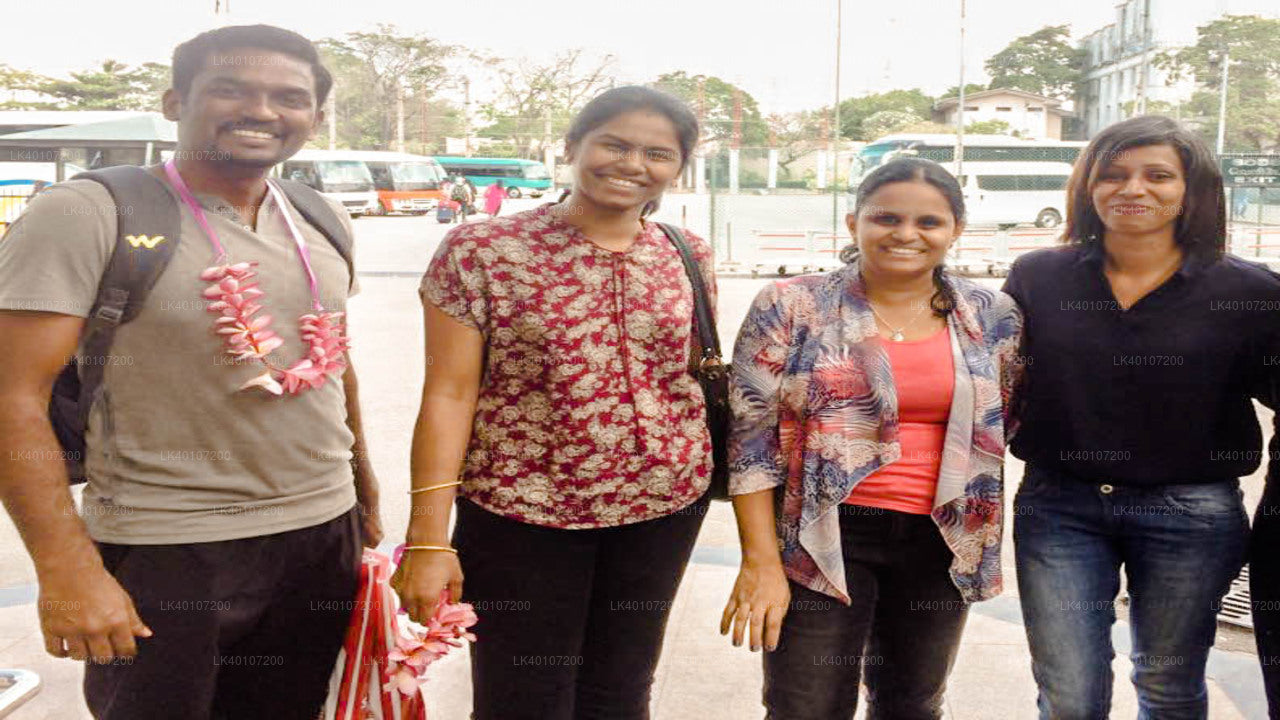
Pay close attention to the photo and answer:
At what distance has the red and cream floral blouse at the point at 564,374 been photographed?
192 centimetres

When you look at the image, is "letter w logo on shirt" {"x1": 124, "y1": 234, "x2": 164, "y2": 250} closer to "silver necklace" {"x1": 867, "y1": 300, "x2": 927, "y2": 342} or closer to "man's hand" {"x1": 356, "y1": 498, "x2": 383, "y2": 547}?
"man's hand" {"x1": 356, "y1": 498, "x2": 383, "y2": 547}

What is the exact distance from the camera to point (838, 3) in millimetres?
24125

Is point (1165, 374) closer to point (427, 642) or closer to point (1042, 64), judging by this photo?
point (427, 642)

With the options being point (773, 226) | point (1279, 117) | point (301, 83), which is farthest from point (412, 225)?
point (1279, 117)

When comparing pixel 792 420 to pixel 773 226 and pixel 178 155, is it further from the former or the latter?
pixel 773 226

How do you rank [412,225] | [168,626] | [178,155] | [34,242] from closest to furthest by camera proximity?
1. [34,242]
2. [168,626]
3. [178,155]
4. [412,225]

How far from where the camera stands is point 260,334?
1761mm

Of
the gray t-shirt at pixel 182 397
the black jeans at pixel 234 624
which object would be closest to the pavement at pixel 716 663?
the black jeans at pixel 234 624

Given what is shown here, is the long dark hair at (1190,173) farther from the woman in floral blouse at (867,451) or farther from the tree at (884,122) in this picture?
the tree at (884,122)

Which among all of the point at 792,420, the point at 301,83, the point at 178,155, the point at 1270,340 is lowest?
the point at 792,420

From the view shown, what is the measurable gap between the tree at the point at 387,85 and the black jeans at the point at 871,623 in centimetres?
5152

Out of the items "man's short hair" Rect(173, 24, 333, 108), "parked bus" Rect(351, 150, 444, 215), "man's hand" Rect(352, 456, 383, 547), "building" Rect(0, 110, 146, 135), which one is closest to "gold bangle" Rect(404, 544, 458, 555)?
"man's hand" Rect(352, 456, 383, 547)

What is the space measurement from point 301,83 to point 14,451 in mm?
791

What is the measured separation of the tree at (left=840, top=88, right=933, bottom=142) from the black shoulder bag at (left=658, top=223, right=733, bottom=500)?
60.9 m
